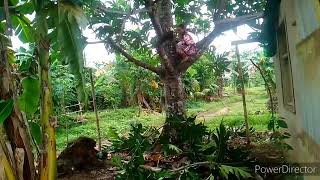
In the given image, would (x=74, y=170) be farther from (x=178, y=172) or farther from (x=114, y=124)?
(x=114, y=124)

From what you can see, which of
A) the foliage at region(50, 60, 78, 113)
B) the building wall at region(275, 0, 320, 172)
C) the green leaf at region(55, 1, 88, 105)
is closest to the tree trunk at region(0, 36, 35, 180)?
the green leaf at region(55, 1, 88, 105)

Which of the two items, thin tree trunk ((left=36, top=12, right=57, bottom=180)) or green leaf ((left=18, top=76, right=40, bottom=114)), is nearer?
thin tree trunk ((left=36, top=12, right=57, bottom=180))

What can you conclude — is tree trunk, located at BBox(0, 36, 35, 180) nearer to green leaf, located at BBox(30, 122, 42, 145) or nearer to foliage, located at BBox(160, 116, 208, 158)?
green leaf, located at BBox(30, 122, 42, 145)

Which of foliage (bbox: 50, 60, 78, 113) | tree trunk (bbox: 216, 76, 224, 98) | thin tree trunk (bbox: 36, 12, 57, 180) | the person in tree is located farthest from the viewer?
tree trunk (bbox: 216, 76, 224, 98)

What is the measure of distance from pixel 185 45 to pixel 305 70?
3814 mm

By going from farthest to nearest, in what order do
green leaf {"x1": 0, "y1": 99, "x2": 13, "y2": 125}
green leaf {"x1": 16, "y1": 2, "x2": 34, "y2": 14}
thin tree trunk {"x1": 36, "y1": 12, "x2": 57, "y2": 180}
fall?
green leaf {"x1": 16, "y1": 2, "x2": 34, "y2": 14}, thin tree trunk {"x1": 36, "y1": 12, "x2": 57, "y2": 180}, green leaf {"x1": 0, "y1": 99, "x2": 13, "y2": 125}

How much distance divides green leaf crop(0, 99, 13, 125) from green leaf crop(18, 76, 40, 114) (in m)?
0.50

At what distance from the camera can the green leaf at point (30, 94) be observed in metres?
3.90

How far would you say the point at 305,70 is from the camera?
144 inches

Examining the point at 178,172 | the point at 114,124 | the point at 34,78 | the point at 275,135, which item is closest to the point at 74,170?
the point at 178,172

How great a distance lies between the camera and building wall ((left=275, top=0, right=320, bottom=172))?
3176 millimetres

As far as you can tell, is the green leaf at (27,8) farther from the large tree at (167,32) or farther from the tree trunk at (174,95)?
the tree trunk at (174,95)

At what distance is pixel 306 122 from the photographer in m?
3.90

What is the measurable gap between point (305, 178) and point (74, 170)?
4.18 metres
